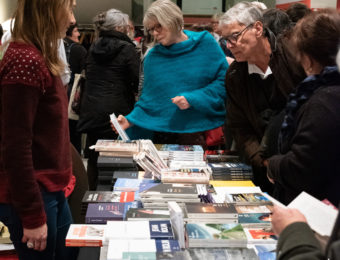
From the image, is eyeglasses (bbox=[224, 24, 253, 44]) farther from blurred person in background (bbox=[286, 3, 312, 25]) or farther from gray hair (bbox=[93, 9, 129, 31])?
gray hair (bbox=[93, 9, 129, 31])

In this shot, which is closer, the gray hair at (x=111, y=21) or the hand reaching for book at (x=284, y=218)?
the hand reaching for book at (x=284, y=218)

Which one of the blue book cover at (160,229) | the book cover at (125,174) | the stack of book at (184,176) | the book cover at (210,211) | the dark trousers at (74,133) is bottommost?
the dark trousers at (74,133)

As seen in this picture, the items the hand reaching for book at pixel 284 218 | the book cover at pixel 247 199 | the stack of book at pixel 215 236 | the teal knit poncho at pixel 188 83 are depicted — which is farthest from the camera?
the teal knit poncho at pixel 188 83

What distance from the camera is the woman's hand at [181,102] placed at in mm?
2879

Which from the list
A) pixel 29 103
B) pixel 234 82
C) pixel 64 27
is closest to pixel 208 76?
pixel 234 82

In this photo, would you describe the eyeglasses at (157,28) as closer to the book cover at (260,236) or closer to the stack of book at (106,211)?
the stack of book at (106,211)

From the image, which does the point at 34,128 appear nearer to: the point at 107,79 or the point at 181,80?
the point at 181,80

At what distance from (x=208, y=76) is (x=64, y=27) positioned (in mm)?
1501

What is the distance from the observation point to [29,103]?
1.45 m

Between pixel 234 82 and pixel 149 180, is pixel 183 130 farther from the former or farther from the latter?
pixel 149 180

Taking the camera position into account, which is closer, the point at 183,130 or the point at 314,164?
the point at 314,164

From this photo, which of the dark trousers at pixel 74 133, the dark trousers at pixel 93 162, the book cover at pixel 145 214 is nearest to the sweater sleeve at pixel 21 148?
the book cover at pixel 145 214

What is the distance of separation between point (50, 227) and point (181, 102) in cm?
145

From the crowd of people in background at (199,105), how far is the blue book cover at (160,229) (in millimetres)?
413
